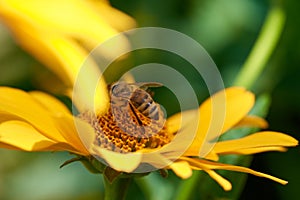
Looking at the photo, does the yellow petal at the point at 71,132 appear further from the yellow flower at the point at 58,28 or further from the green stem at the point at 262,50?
the green stem at the point at 262,50

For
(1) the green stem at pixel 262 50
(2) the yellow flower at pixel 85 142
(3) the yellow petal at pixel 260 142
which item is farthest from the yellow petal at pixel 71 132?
(1) the green stem at pixel 262 50

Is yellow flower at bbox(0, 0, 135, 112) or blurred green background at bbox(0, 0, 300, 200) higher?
yellow flower at bbox(0, 0, 135, 112)

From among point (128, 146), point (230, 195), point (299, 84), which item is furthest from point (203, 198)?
point (299, 84)

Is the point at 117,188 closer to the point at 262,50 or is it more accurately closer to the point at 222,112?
the point at 222,112

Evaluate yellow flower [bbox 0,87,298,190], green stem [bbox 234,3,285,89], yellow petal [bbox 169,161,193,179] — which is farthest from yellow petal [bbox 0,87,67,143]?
green stem [bbox 234,3,285,89]

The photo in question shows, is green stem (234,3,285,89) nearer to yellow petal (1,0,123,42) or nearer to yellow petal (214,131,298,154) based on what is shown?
yellow petal (214,131,298,154)

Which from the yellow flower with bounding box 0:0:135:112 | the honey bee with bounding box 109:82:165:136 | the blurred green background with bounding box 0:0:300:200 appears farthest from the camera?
the blurred green background with bounding box 0:0:300:200

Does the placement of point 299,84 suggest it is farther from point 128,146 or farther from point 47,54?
point 47,54
